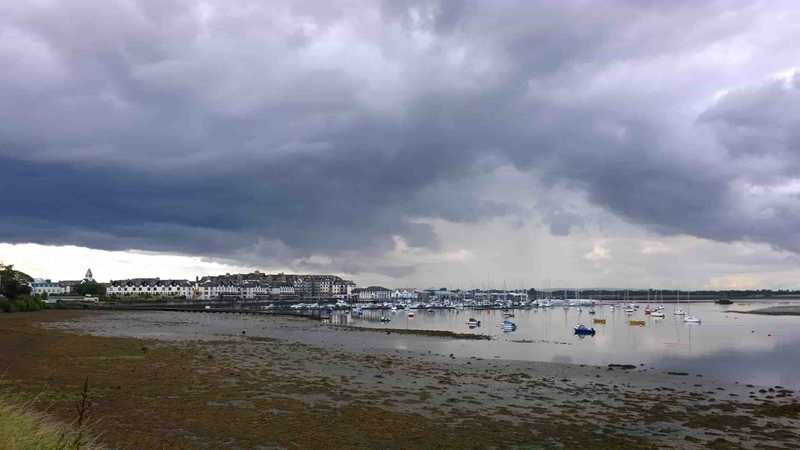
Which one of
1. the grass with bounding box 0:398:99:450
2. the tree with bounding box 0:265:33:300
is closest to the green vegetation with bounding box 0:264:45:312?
the tree with bounding box 0:265:33:300

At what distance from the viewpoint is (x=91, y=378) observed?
Result: 1043 inches

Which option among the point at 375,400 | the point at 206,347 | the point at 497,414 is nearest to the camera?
the point at 497,414

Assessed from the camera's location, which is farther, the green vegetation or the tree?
the tree

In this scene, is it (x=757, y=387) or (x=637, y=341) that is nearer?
(x=757, y=387)

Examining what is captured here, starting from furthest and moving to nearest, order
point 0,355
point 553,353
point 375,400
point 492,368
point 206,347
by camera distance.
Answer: point 553,353
point 206,347
point 492,368
point 0,355
point 375,400

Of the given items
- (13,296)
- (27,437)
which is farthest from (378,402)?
(13,296)

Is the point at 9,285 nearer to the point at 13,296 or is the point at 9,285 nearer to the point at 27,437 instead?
the point at 13,296

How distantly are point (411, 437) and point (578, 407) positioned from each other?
10.4 m

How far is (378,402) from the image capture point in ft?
81.7

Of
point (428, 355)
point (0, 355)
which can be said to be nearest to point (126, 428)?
point (0, 355)

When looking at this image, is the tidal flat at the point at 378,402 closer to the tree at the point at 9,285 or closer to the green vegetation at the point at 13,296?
the green vegetation at the point at 13,296

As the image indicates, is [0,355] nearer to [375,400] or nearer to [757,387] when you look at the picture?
[375,400]

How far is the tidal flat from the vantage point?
1852 centimetres

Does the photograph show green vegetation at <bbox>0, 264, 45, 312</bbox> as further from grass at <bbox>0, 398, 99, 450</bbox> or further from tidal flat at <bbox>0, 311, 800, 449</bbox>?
grass at <bbox>0, 398, 99, 450</bbox>
